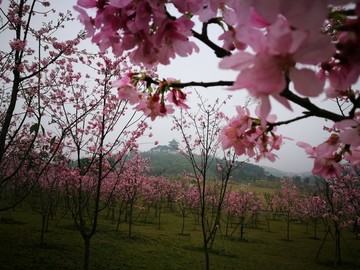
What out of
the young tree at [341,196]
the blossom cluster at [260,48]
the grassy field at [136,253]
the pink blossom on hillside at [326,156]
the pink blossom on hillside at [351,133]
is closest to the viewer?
the blossom cluster at [260,48]

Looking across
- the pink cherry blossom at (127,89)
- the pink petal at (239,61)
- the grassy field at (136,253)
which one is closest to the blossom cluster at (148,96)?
the pink cherry blossom at (127,89)

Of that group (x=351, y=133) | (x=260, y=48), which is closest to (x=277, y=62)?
(x=260, y=48)

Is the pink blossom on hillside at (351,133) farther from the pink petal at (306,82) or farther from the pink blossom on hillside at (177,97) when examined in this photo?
the pink blossom on hillside at (177,97)

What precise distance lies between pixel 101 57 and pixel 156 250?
35.0ft

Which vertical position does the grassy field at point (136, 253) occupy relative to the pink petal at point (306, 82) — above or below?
below

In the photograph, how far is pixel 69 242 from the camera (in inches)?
494

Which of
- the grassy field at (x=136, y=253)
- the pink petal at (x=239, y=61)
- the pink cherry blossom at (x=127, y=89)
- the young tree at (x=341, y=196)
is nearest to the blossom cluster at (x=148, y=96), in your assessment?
the pink cherry blossom at (x=127, y=89)

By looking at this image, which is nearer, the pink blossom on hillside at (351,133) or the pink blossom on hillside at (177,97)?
the pink blossom on hillside at (351,133)

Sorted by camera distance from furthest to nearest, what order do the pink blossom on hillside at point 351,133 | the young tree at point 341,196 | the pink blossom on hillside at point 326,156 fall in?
the young tree at point 341,196 < the pink blossom on hillside at point 326,156 < the pink blossom on hillside at point 351,133

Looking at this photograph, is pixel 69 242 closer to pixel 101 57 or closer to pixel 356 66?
pixel 101 57

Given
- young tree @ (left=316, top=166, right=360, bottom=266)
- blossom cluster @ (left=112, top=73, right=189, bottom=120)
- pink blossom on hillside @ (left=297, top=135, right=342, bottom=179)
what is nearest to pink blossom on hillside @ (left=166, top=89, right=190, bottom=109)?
blossom cluster @ (left=112, top=73, right=189, bottom=120)

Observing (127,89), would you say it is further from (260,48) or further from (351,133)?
(351,133)

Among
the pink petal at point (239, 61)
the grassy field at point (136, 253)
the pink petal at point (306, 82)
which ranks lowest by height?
the grassy field at point (136, 253)

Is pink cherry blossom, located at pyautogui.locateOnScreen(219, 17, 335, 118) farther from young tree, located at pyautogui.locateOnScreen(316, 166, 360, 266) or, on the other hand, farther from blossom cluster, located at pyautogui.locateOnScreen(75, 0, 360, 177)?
young tree, located at pyautogui.locateOnScreen(316, 166, 360, 266)
